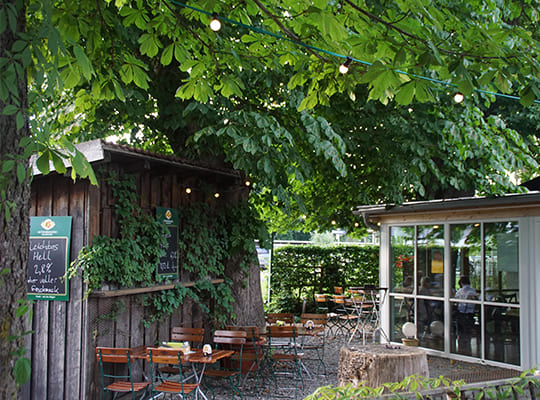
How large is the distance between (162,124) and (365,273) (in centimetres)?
1052

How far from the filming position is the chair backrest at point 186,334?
25.7 ft

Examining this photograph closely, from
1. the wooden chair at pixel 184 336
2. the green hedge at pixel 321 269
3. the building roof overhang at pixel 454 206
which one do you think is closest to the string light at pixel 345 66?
the wooden chair at pixel 184 336

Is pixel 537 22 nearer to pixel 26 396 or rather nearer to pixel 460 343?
pixel 460 343

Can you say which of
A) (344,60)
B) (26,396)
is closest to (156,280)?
(26,396)

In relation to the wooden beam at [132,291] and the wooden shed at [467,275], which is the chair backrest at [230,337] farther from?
the wooden shed at [467,275]

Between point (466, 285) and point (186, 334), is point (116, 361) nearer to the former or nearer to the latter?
point (186, 334)

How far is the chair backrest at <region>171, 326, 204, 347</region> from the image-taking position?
25.7 feet

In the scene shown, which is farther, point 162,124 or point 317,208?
point 317,208

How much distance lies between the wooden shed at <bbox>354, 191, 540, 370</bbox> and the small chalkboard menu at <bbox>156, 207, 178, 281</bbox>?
4.28 meters

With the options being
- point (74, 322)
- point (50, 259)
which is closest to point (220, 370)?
point (74, 322)

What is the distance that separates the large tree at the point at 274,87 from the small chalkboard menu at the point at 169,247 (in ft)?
4.01

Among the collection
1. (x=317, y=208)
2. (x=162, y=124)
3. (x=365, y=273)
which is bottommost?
(x=365, y=273)

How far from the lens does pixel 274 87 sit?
7.99 meters

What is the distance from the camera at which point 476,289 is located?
9.44 meters
